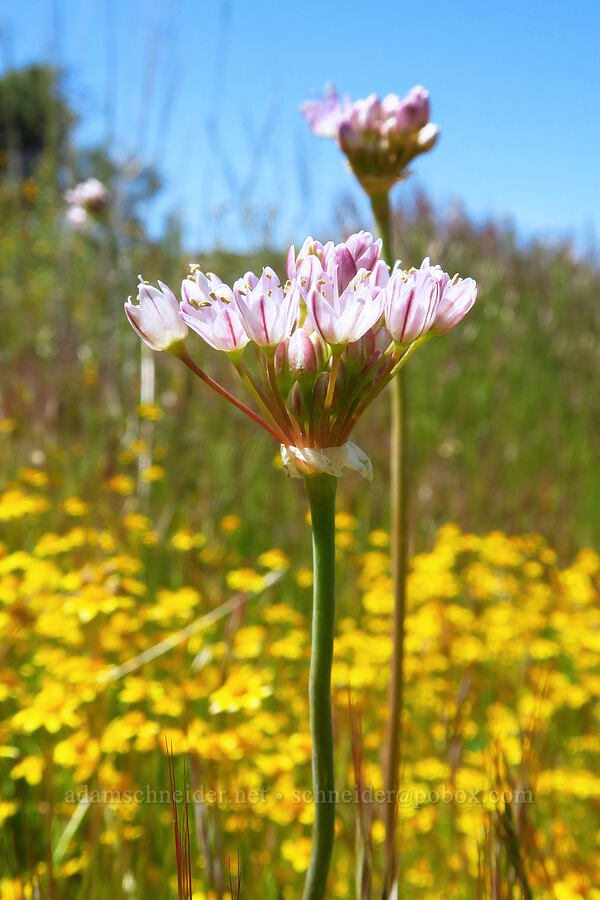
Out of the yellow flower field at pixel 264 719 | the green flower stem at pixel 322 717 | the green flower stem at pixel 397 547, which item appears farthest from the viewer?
the yellow flower field at pixel 264 719

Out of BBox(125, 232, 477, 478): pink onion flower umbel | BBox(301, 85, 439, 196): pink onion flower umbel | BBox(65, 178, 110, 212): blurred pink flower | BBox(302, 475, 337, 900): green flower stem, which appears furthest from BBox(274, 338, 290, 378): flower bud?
BBox(65, 178, 110, 212): blurred pink flower

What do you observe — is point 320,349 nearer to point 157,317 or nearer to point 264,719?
point 157,317

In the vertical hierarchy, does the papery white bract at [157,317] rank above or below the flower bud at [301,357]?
above

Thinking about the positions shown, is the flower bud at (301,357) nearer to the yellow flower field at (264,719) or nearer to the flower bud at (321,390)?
the flower bud at (321,390)

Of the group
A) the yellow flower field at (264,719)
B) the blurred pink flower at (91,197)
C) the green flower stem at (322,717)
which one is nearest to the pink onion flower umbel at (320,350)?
the green flower stem at (322,717)

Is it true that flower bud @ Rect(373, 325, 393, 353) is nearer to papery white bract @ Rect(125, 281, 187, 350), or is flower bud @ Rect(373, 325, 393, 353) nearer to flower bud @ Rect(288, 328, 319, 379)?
flower bud @ Rect(288, 328, 319, 379)

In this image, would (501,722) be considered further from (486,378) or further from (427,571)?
(486,378)

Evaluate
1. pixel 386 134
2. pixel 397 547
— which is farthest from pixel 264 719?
pixel 386 134

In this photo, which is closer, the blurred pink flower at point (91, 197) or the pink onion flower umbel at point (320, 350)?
the pink onion flower umbel at point (320, 350)
